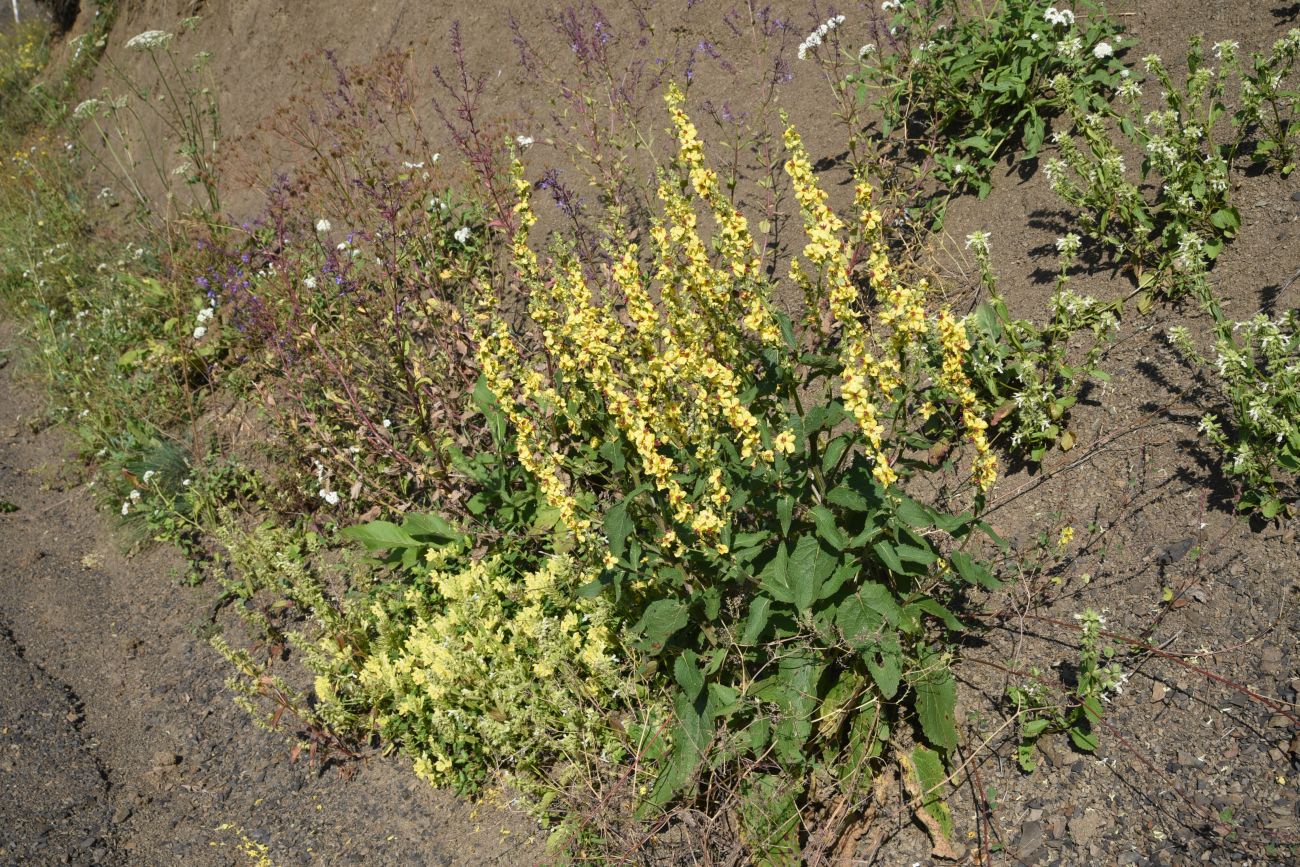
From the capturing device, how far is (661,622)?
3041 mm

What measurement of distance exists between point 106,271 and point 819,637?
7.52m

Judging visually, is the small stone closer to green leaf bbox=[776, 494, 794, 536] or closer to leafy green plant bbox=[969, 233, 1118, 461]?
green leaf bbox=[776, 494, 794, 536]

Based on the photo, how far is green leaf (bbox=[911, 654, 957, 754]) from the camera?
2873mm

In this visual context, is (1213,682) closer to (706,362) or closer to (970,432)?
(970,432)

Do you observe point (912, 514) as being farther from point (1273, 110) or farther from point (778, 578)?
point (1273, 110)

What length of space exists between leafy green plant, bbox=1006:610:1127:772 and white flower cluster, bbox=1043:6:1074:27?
9.53ft

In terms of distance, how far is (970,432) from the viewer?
2.75 meters

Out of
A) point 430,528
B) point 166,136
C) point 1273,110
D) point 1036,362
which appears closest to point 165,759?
point 430,528

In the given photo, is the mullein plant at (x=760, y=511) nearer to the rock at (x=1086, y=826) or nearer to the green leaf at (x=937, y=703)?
the green leaf at (x=937, y=703)

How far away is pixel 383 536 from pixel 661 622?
1887mm

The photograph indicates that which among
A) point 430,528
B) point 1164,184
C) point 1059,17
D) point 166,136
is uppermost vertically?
point 166,136

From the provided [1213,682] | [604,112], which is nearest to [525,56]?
[604,112]

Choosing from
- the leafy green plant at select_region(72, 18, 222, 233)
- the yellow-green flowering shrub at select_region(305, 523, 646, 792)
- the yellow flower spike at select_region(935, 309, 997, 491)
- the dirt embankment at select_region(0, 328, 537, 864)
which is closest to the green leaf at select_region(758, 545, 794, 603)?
the yellow flower spike at select_region(935, 309, 997, 491)

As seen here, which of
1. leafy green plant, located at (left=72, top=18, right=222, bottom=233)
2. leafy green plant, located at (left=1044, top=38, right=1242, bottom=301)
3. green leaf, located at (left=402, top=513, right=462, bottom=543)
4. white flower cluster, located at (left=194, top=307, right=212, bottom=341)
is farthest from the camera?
leafy green plant, located at (left=72, top=18, right=222, bottom=233)
